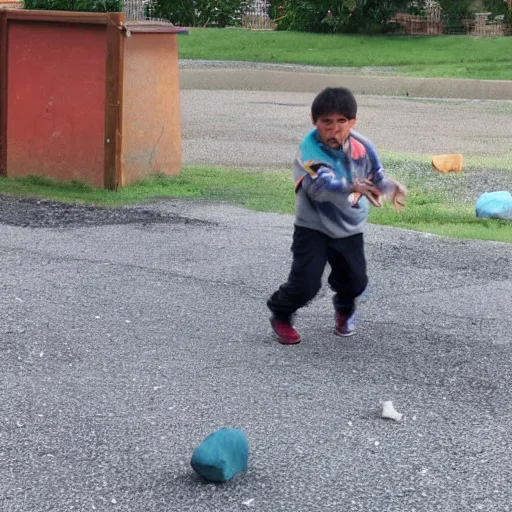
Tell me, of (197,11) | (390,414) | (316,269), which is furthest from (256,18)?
(390,414)

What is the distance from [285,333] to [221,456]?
1867 mm

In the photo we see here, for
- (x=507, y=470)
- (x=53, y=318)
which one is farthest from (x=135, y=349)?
(x=507, y=470)

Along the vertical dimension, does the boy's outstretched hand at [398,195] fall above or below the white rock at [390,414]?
above

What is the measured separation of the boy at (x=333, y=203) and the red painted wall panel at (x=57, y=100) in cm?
524

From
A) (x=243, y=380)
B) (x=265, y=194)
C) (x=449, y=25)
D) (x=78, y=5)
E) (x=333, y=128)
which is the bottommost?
(x=243, y=380)

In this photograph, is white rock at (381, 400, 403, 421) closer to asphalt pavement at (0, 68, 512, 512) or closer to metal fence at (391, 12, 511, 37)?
asphalt pavement at (0, 68, 512, 512)

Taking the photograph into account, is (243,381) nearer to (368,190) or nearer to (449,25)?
(368,190)

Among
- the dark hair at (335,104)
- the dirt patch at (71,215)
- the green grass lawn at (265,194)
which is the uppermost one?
the dark hair at (335,104)

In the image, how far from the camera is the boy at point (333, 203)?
5410mm

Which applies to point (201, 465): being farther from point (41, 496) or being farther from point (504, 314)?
point (504, 314)

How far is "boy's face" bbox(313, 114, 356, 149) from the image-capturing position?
5.42m

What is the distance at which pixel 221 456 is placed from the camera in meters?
4.07

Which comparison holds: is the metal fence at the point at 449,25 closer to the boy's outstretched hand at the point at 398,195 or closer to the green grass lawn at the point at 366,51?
Answer: the green grass lawn at the point at 366,51

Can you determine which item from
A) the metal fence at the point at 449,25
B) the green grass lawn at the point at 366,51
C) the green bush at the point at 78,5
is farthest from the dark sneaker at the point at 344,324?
the metal fence at the point at 449,25
